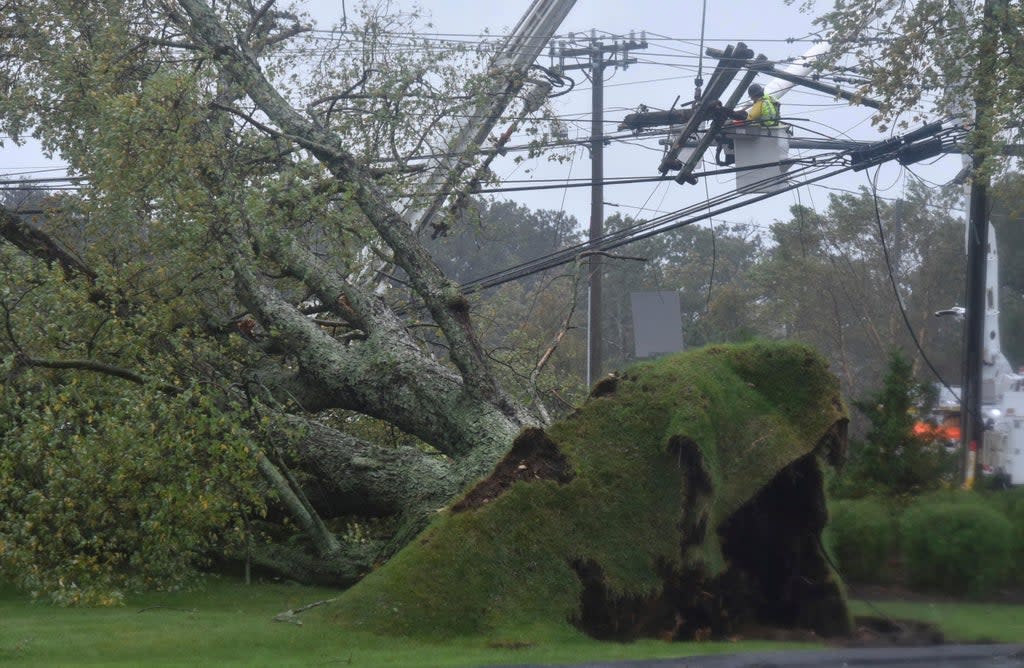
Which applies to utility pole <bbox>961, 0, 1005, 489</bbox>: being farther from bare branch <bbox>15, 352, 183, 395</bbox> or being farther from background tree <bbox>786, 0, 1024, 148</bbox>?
bare branch <bbox>15, 352, 183, 395</bbox>

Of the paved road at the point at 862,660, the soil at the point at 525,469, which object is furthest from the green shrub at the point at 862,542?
the soil at the point at 525,469

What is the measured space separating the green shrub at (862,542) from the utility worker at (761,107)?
702 cm

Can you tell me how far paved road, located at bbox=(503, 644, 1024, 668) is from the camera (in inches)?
240

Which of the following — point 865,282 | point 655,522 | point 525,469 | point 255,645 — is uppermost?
point 865,282

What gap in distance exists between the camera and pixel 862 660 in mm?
6348

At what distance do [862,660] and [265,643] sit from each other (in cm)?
359

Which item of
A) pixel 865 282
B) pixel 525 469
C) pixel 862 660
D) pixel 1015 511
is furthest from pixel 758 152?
pixel 865 282

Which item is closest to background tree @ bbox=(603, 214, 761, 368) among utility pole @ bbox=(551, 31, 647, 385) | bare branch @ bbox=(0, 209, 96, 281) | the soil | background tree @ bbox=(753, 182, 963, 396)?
background tree @ bbox=(753, 182, 963, 396)

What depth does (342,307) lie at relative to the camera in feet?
37.4

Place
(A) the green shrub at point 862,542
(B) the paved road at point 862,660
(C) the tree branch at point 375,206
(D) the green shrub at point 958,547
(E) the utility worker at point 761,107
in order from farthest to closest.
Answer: (E) the utility worker at point 761,107
(C) the tree branch at point 375,206
(A) the green shrub at point 862,542
(D) the green shrub at point 958,547
(B) the paved road at point 862,660

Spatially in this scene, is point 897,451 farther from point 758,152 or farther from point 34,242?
point 34,242

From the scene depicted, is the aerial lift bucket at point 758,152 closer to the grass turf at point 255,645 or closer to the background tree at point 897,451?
the background tree at point 897,451

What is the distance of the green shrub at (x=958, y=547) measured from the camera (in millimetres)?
8688

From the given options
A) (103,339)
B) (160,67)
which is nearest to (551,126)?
(160,67)
